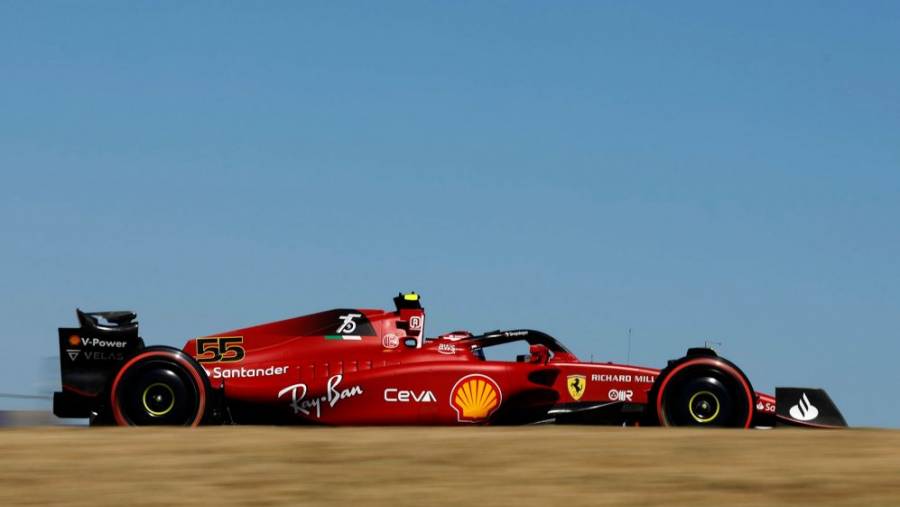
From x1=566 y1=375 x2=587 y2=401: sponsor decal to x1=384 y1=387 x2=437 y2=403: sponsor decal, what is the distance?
1.48m

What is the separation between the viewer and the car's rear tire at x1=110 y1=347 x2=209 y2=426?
1173 centimetres

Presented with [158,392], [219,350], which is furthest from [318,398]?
[158,392]

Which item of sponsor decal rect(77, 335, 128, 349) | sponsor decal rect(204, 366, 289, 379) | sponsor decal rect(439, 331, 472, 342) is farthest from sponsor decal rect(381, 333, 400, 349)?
sponsor decal rect(77, 335, 128, 349)

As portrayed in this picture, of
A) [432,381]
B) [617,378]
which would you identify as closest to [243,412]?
[432,381]

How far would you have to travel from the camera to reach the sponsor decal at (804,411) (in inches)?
517

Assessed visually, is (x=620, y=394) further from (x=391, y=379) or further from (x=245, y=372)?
(x=245, y=372)

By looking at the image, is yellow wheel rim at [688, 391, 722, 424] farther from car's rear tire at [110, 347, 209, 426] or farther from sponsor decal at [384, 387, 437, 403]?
car's rear tire at [110, 347, 209, 426]

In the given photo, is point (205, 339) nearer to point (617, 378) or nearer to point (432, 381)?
point (432, 381)

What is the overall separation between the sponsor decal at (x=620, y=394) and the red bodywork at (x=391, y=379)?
0.5 inches

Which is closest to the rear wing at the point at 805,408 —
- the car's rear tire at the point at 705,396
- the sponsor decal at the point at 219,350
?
the car's rear tire at the point at 705,396

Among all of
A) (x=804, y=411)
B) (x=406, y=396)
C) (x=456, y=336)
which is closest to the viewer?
(x=406, y=396)

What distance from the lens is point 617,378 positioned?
1278 centimetres

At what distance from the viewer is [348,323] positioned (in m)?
13.1

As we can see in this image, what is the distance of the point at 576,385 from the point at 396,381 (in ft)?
6.31
